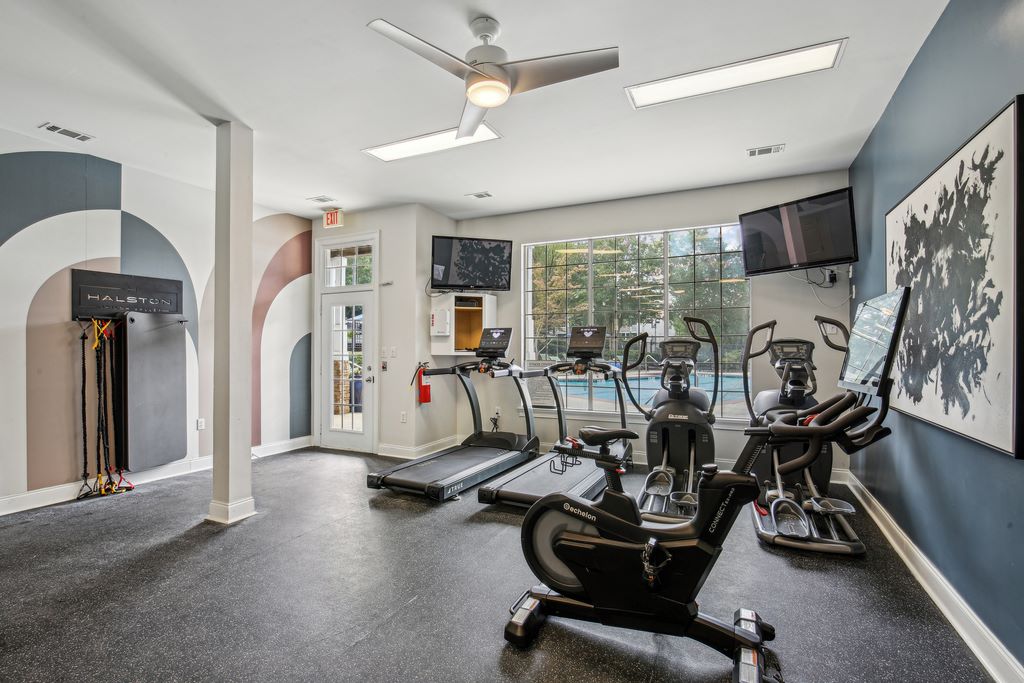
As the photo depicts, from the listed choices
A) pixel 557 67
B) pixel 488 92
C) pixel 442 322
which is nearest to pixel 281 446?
pixel 442 322

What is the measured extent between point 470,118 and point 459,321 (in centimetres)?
374

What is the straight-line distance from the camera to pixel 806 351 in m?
4.25

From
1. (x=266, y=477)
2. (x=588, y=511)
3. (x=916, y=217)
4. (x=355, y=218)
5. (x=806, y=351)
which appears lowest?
(x=266, y=477)

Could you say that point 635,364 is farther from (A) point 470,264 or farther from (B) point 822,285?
(A) point 470,264

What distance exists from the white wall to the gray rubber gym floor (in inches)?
71.2

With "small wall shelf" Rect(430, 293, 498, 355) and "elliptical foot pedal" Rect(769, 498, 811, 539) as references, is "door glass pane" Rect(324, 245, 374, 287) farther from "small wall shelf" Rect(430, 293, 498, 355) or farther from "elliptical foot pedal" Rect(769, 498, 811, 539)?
"elliptical foot pedal" Rect(769, 498, 811, 539)

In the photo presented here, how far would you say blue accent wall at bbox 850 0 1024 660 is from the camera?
77.6 inches

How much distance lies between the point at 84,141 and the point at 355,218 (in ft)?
9.39

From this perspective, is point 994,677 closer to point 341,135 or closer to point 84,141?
point 341,135

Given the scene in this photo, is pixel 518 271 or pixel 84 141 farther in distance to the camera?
pixel 518 271

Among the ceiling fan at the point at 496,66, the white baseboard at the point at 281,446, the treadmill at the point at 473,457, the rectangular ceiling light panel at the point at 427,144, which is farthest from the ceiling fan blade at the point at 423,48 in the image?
the white baseboard at the point at 281,446

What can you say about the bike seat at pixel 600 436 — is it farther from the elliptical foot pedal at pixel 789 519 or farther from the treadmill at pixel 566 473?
the elliptical foot pedal at pixel 789 519

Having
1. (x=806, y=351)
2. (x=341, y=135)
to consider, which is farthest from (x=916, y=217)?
(x=341, y=135)

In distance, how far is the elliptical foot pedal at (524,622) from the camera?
2221mm
